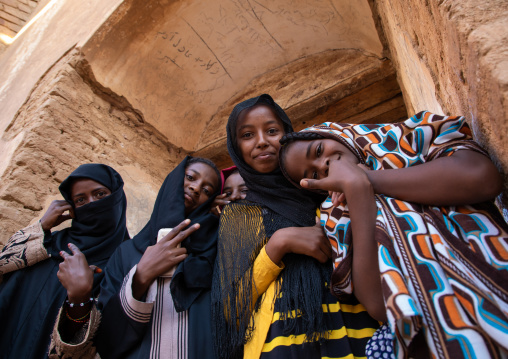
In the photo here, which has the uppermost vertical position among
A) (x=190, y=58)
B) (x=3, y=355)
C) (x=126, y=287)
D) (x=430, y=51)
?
(x=190, y=58)

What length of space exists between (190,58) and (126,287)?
2909 millimetres

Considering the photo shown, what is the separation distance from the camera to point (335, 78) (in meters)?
3.48

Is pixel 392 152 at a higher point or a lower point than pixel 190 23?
lower

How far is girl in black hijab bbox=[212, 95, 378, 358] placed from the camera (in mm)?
1218

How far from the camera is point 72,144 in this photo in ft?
10.2

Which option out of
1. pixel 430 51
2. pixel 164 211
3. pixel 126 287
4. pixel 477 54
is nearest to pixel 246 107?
pixel 164 211

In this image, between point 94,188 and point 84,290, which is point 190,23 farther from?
point 84,290

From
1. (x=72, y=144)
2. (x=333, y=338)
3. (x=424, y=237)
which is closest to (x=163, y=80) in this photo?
(x=72, y=144)

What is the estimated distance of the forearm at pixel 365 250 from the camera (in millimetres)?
1035

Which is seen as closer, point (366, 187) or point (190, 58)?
point (366, 187)

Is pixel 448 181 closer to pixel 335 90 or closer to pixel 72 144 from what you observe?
pixel 335 90

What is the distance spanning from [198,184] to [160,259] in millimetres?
645

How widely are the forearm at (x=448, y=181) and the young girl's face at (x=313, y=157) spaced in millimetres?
272

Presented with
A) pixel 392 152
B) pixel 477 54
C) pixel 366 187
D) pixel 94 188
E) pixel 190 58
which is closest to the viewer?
pixel 477 54
